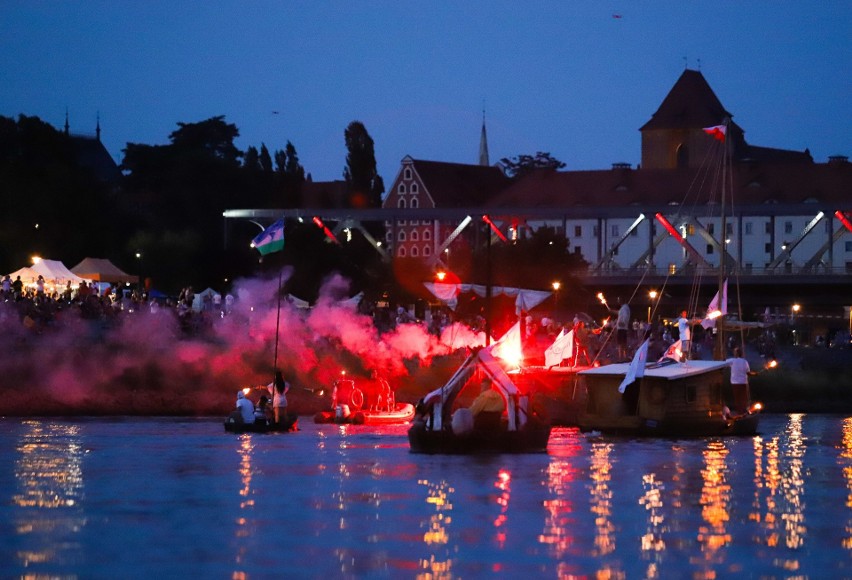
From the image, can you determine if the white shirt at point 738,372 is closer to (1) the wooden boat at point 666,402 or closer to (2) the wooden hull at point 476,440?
(1) the wooden boat at point 666,402

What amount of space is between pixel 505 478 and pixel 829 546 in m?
11.1

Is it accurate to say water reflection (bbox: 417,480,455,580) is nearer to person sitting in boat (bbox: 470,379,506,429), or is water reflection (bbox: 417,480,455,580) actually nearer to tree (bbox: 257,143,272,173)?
person sitting in boat (bbox: 470,379,506,429)

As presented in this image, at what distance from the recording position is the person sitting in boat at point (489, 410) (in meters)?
43.4

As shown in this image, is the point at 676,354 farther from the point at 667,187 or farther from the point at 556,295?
the point at 667,187

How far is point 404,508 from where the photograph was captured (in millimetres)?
34000

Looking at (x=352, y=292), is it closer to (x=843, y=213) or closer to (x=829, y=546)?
(x=843, y=213)

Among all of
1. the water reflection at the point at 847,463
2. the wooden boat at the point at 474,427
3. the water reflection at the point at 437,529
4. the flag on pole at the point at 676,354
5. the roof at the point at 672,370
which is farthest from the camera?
the flag on pole at the point at 676,354

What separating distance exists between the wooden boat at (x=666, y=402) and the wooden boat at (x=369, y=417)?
6.16m

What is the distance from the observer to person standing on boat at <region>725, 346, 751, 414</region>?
52812mm

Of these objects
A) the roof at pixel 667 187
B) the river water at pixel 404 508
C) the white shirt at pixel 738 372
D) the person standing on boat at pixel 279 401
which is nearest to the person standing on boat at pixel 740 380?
the white shirt at pixel 738 372

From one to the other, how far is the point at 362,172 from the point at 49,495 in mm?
129758

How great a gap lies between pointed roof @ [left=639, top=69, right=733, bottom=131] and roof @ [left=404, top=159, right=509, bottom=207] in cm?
1927

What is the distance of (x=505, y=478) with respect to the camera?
1549 inches

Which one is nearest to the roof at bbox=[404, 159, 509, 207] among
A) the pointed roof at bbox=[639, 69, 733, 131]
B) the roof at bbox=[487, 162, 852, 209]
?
the roof at bbox=[487, 162, 852, 209]
